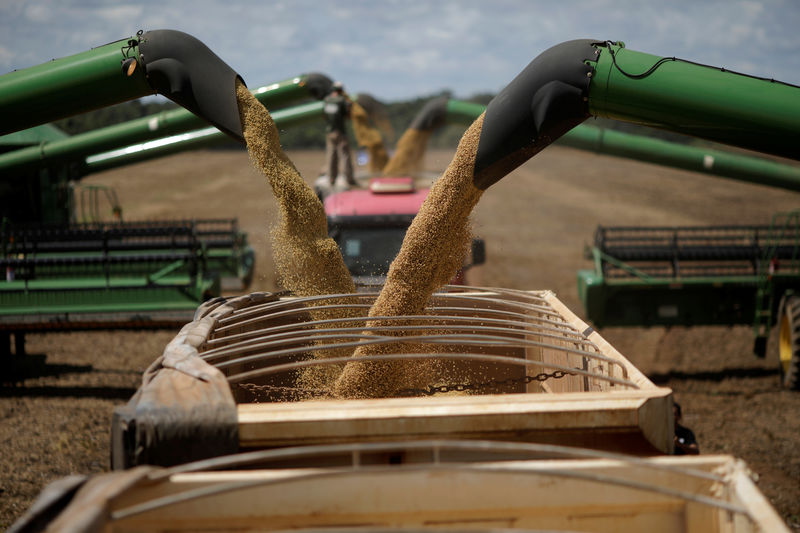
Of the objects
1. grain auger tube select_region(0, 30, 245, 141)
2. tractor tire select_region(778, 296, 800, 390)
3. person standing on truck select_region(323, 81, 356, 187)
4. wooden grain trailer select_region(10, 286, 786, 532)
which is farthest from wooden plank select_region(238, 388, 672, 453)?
person standing on truck select_region(323, 81, 356, 187)

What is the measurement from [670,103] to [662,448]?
1668 mm

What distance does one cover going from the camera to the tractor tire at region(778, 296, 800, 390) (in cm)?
693

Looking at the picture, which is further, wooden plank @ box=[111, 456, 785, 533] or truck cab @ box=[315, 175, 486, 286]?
truck cab @ box=[315, 175, 486, 286]

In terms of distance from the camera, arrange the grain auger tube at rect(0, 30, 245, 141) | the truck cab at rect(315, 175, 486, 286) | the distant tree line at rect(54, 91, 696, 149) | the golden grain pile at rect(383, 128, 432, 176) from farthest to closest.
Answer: the distant tree line at rect(54, 91, 696, 149) → the golden grain pile at rect(383, 128, 432, 176) → the truck cab at rect(315, 175, 486, 286) → the grain auger tube at rect(0, 30, 245, 141)

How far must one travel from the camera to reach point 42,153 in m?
8.66

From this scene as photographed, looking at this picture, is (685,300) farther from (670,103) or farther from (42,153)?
(42,153)

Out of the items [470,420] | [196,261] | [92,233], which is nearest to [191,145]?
[92,233]

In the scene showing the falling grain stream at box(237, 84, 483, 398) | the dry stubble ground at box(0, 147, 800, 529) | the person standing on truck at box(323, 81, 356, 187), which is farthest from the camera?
the person standing on truck at box(323, 81, 356, 187)

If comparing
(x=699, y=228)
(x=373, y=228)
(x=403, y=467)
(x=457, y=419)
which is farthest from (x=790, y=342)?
(x=403, y=467)

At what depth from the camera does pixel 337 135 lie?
365 inches

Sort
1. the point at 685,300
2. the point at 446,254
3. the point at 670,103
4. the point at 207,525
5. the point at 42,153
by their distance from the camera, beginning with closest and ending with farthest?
the point at 207,525, the point at 670,103, the point at 446,254, the point at 685,300, the point at 42,153

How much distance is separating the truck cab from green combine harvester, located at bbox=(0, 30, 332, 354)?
4.67 ft

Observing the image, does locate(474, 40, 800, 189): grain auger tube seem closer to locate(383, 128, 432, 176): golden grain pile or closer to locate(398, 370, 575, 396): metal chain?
locate(398, 370, 575, 396): metal chain

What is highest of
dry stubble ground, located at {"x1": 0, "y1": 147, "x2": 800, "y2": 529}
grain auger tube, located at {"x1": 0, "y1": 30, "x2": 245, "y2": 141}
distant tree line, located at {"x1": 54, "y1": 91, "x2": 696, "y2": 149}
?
distant tree line, located at {"x1": 54, "y1": 91, "x2": 696, "y2": 149}
